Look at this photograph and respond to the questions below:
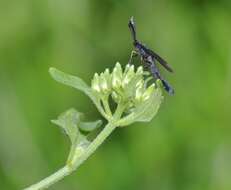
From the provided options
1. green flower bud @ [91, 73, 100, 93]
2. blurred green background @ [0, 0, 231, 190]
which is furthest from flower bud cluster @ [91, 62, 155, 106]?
blurred green background @ [0, 0, 231, 190]

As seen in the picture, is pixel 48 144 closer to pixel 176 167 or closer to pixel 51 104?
pixel 51 104

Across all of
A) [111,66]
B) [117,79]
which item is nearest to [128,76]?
[117,79]

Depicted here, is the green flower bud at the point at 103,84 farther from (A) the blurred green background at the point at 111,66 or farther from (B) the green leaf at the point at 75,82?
(A) the blurred green background at the point at 111,66

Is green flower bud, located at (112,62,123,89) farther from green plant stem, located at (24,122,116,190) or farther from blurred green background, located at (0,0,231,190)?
blurred green background, located at (0,0,231,190)

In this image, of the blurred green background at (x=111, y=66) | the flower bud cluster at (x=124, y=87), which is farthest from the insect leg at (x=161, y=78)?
the blurred green background at (x=111, y=66)

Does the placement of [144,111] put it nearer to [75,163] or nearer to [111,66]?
[75,163]
